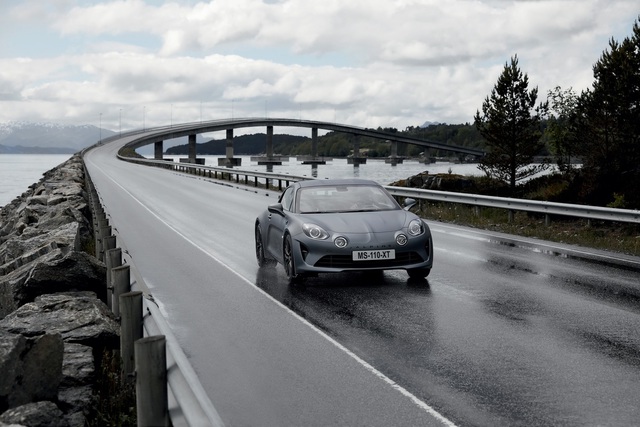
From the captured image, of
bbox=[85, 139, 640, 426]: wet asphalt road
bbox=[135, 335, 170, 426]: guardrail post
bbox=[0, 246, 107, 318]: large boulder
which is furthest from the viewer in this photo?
bbox=[0, 246, 107, 318]: large boulder

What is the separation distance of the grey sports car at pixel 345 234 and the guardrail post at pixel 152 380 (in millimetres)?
6898

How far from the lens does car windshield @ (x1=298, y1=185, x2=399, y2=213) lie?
11.7 meters

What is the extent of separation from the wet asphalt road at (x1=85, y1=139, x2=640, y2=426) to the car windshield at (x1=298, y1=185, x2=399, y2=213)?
1.07m

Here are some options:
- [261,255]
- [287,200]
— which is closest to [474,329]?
[287,200]

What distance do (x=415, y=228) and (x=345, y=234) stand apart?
105cm

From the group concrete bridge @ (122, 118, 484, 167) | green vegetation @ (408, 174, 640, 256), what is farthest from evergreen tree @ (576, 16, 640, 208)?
concrete bridge @ (122, 118, 484, 167)

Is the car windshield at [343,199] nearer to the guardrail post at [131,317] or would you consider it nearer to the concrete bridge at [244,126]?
the guardrail post at [131,317]

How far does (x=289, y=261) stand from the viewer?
36.3ft

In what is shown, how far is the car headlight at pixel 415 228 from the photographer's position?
10.8 m

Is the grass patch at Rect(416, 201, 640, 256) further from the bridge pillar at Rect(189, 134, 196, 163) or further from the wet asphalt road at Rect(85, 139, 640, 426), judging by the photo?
the bridge pillar at Rect(189, 134, 196, 163)

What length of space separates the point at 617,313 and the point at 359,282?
371 cm

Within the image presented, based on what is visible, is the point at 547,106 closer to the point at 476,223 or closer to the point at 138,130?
the point at 476,223

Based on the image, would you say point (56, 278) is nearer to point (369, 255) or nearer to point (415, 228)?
point (369, 255)

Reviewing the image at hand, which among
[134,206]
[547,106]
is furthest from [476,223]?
[547,106]
